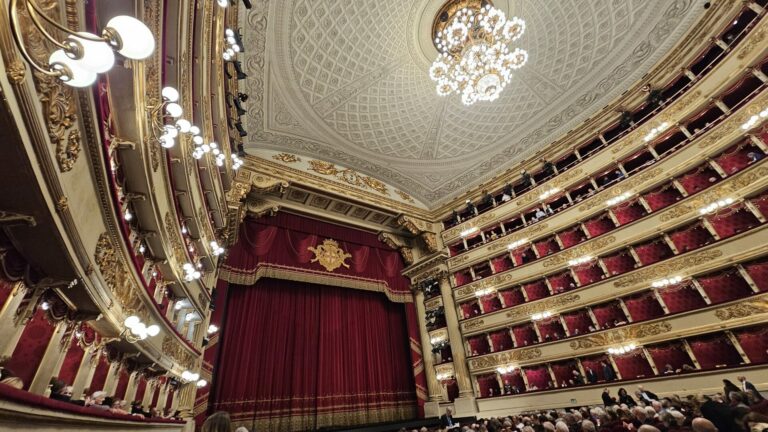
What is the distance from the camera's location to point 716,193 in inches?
314

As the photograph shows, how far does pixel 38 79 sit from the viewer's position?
82.7 inches

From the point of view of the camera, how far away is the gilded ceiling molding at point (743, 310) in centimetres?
693

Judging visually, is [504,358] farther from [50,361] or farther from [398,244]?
[50,361]

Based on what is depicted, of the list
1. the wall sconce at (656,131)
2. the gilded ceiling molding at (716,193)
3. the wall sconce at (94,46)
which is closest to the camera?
the wall sconce at (94,46)

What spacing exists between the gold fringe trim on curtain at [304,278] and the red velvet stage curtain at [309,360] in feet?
2.77

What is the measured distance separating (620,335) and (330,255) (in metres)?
9.54

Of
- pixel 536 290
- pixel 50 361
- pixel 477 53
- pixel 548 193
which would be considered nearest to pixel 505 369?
pixel 536 290

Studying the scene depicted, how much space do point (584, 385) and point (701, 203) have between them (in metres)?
5.74

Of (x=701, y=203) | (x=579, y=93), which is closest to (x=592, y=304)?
(x=701, y=203)

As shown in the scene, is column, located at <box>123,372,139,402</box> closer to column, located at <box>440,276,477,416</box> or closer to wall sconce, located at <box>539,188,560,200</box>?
column, located at <box>440,276,477,416</box>

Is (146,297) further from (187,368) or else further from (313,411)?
(313,411)

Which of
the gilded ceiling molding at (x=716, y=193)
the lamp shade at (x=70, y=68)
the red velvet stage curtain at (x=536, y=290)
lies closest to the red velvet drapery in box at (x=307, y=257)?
the red velvet stage curtain at (x=536, y=290)

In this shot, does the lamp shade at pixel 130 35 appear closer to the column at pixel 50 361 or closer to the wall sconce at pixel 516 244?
the column at pixel 50 361

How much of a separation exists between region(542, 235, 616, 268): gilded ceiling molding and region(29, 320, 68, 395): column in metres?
11.9
